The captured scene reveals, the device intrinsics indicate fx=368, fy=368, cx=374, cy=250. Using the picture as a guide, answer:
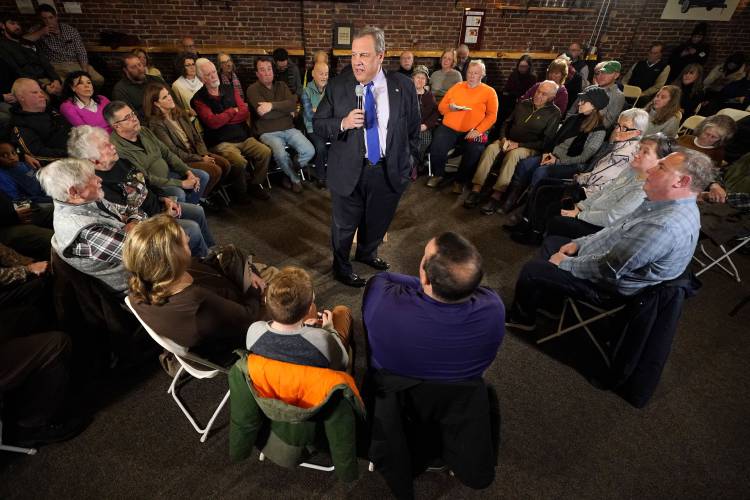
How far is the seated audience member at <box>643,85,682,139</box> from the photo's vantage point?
11.4 feet

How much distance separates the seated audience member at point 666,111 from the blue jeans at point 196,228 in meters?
4.21

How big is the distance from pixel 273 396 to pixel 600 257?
1.77m

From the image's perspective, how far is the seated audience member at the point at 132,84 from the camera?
3.80 m

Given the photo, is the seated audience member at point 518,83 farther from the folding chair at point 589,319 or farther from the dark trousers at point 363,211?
the folding chair at point 589,319

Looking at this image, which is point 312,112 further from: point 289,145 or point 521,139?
point 521,139

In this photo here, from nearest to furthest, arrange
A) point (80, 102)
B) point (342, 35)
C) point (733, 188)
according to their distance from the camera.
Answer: point (733, 188)
point (80, 102)
point (342, 35)

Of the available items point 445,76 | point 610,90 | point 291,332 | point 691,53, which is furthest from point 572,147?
point 691,53

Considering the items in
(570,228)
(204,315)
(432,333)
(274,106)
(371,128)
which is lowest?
(570,228)

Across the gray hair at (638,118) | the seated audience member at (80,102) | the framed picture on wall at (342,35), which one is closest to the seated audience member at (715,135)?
the gray hair at (638,118)

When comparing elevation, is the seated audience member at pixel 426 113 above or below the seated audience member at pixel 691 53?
below

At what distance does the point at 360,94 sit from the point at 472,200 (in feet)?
7.19

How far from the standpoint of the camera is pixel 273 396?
1240 millimetres

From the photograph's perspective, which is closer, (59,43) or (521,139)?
(521,139)

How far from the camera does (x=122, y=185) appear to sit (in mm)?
2369
